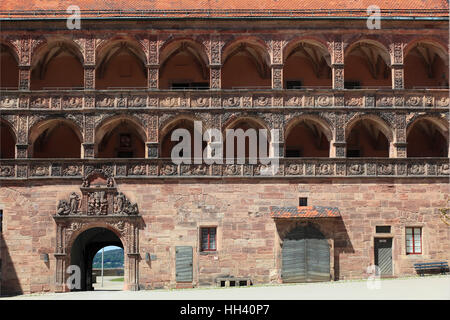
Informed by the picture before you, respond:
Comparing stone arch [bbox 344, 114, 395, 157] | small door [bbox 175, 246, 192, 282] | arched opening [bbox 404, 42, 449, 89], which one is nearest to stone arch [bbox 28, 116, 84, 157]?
small door [bbox 175, 246, 192, 282]

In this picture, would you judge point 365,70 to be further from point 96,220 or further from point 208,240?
point 96,220

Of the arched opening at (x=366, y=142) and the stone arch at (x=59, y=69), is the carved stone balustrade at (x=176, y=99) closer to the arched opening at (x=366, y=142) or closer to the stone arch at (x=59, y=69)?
the stone arch at (x=59, y=69)

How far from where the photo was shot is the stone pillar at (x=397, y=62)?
38781mm

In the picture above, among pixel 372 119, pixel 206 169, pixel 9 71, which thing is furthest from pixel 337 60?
pixel 9 71

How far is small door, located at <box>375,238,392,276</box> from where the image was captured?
37.0 metres

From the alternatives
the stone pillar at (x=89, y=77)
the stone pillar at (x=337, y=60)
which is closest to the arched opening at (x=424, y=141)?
the stone pillar at (x=337, y=60)

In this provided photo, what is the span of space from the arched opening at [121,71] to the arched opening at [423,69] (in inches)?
545

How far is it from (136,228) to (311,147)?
406 inches

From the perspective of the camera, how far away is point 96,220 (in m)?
37.0

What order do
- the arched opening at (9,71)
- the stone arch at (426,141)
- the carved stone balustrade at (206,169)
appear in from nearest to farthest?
the carved stone balustrade at (206,169), the stone arch at (426,141), the arched opening at (9,71)

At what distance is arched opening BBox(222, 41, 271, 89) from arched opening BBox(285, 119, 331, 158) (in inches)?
111

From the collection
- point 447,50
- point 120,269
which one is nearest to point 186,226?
point 447,50

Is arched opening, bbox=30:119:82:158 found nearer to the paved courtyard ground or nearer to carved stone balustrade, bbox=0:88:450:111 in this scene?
carved stone balustrade, bbox=0:88:450:111

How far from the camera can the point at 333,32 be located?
3888 centimetres
